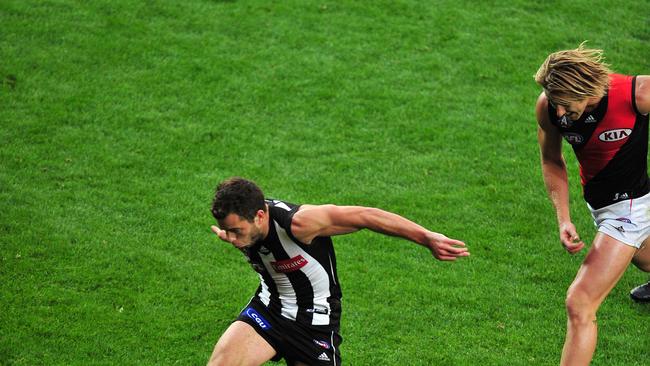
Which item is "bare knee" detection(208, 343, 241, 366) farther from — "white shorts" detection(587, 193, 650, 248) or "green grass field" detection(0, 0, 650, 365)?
"white shorts" detection(587, 193, 650, 248)

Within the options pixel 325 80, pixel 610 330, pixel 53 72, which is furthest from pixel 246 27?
pixel 610 330

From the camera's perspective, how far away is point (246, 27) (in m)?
13.6

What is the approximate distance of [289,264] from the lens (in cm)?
627

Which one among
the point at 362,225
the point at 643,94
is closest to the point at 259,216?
the point at 362,225

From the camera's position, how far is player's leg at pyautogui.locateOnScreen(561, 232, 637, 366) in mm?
6512

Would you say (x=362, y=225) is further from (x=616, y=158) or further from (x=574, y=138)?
(x=616, y=158)

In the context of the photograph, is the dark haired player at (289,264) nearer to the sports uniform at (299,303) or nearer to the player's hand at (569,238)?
the sports uniform at (299,303)

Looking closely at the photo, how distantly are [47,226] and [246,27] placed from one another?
540cm

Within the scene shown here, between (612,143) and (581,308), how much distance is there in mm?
1305

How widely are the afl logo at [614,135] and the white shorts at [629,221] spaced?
1.79 ft

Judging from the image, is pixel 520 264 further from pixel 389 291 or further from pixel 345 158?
pixel 345 158

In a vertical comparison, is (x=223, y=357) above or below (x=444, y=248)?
below

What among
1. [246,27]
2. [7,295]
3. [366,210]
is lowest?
[7,295]

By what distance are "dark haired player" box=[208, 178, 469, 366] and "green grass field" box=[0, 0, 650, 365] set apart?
131 centimetres
